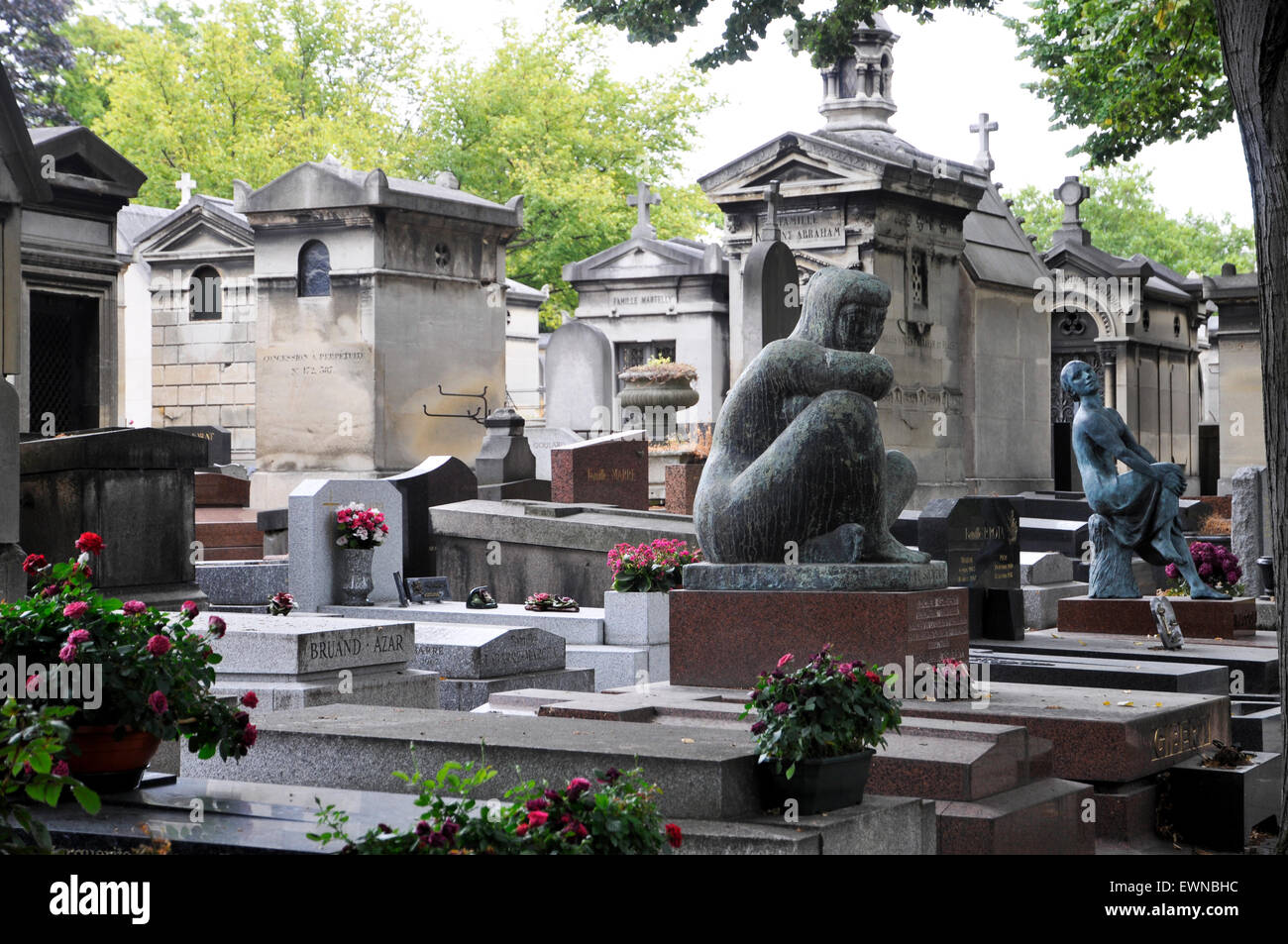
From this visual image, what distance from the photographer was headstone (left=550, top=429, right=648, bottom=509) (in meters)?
17.2

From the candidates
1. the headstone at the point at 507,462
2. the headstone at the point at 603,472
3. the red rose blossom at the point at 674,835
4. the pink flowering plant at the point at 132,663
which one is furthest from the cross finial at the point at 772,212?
the red rose blossom at the point at 674,835

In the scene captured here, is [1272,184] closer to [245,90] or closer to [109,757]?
[109,757]

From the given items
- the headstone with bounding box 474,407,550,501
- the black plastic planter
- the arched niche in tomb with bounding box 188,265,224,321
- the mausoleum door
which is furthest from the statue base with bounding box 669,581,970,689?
the arched niche in tomb with bounding box 188,265,224,321

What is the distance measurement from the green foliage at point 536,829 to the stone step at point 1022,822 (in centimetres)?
238

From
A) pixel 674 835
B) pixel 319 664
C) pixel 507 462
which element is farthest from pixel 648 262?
pixel 674 835

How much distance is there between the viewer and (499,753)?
237 inches

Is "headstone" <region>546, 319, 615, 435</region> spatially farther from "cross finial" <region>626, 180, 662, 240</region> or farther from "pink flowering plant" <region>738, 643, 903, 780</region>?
"pink flowering plant" <region>738, 643, 903, 780</region>

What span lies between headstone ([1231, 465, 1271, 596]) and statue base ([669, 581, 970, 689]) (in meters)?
8.73

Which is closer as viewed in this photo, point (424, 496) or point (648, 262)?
point (424, 496)

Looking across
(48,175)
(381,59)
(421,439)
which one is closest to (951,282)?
(421,439)

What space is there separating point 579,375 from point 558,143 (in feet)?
68.7

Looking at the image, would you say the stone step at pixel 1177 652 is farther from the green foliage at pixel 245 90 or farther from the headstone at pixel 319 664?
the green foliage at pixel 245 90
